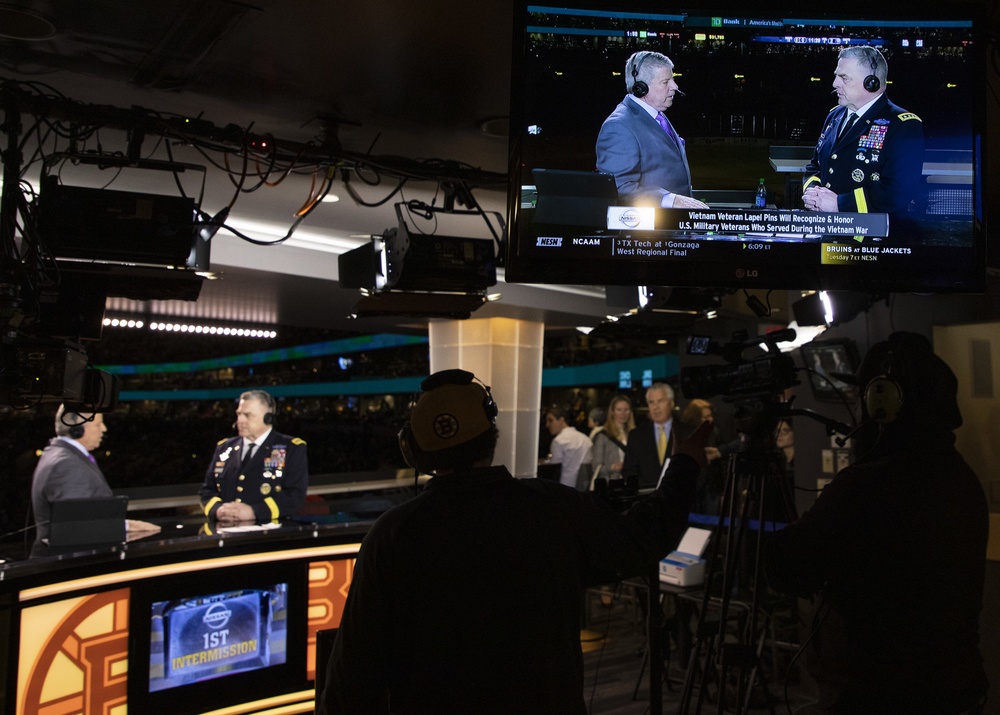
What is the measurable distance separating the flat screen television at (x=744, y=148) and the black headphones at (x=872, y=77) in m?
0.02

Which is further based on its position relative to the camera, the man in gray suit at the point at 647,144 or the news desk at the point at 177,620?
the news desk at the point at 177,620

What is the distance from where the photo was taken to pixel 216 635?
3561 millimetres

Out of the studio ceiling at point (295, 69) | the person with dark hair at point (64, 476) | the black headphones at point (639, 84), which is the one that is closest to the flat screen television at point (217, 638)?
the person with dark hair at point (64, 476)

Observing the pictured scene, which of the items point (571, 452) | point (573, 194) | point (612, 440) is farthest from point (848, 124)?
point (571, 452)

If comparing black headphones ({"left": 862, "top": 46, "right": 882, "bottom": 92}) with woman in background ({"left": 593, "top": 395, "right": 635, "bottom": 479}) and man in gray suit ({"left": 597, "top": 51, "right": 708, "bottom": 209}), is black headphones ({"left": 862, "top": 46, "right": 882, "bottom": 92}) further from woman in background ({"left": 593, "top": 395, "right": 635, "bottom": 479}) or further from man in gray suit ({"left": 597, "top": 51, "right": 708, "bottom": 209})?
woman in background ({"left": 593, "top": 395, "right": 635, "bottom": 479})

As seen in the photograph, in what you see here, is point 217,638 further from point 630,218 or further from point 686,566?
point 630,218

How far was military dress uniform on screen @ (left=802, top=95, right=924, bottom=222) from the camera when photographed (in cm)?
180

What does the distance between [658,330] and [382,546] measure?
186cm

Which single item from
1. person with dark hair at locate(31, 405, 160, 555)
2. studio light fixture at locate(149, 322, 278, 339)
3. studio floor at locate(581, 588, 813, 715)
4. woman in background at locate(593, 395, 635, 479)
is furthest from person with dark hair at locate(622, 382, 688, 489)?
studio light fixture at locate(149, 322, 278, 339)

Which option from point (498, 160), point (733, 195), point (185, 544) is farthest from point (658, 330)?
point (185, 544)

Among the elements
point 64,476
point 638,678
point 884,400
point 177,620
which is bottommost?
point 638,678

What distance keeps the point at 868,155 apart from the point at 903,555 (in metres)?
0.90

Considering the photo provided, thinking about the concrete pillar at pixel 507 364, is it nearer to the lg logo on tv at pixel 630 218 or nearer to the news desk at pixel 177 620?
the news desk at pixel 177 620

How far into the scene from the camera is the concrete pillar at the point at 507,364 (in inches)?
324
